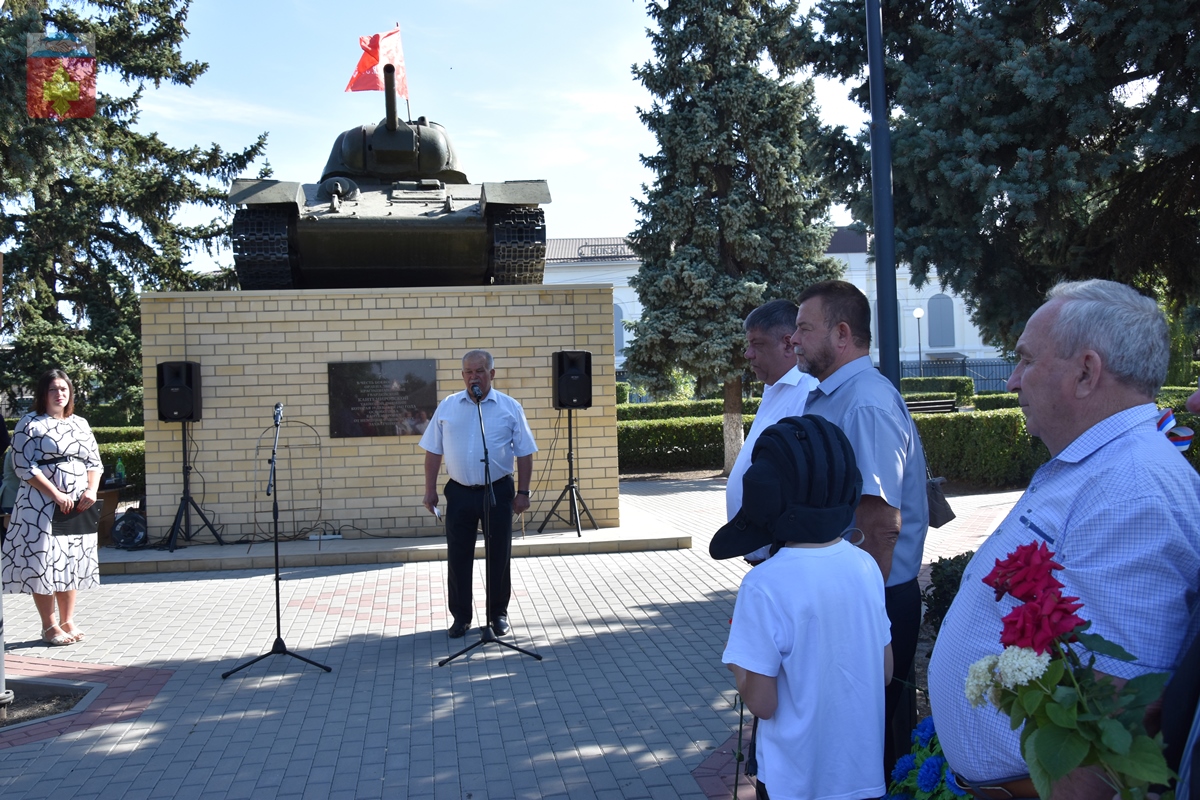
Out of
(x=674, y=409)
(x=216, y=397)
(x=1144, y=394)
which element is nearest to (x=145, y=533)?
(x=216, y=397)

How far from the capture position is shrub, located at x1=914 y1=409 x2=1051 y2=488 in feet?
49.1

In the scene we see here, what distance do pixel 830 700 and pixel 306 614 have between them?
608 cm

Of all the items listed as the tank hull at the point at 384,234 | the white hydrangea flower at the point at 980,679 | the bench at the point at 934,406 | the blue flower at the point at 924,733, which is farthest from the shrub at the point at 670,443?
the white hydrangea flower at the point at 980,679

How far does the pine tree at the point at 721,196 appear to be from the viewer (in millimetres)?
18016

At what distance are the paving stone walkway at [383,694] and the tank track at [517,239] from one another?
164 inches

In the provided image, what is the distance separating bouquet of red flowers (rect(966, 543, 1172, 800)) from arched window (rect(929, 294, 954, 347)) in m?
58.3

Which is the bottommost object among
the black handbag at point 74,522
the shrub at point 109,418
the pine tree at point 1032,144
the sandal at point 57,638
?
the sandal at point 57,638

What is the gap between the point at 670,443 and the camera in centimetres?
1945

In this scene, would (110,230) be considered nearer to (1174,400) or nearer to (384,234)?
(384,234)

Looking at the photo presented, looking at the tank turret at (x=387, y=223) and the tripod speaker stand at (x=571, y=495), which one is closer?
the tripod speaker stand at (x=571, y=495)

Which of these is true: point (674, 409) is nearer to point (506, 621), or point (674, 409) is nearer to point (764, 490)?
point (506, 621)

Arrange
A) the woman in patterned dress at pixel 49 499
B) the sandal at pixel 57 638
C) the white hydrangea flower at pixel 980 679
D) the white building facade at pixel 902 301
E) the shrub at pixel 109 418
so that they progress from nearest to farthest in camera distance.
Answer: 1. the white hydrangea flower at pixel 980 679
2. the woman in patterned dress at pixel 49 499
3. the sandal at pixel 57 638
4. the shrub at pixel 109 418
5. the white building facade at pixel 902 301

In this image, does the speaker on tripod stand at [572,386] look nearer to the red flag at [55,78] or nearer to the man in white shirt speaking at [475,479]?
the man in white shirt speaking at [475,479]

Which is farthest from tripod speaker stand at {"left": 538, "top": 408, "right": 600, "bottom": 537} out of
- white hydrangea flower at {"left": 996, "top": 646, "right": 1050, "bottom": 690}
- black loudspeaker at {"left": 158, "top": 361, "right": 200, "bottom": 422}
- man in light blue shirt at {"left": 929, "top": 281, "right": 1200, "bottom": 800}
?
white hydrangea flower at {"left": 996, "top": 646, "right": 1050, "bottom": 690}
